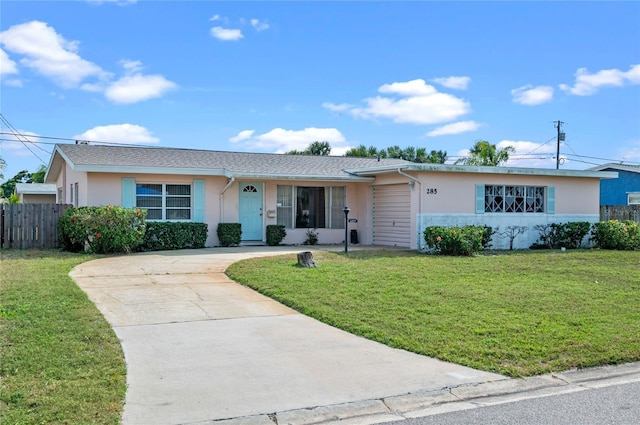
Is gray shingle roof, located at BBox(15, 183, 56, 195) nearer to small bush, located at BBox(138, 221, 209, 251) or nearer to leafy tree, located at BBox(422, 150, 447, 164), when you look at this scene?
small bush, located at BBox(138, 221, 209, 251)

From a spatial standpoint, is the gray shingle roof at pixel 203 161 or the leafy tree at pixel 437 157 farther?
the leafy tree at pixel 437 157

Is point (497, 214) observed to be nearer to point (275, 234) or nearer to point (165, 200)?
point (275, 234)

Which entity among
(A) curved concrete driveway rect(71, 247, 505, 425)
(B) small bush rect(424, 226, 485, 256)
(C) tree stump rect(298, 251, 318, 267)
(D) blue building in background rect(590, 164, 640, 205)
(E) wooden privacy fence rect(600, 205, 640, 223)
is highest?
(D) blue building in background rect(590, 164, 640, 205)

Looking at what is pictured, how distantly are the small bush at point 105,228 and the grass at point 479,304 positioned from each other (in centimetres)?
449

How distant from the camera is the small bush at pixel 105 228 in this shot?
15.8 metres

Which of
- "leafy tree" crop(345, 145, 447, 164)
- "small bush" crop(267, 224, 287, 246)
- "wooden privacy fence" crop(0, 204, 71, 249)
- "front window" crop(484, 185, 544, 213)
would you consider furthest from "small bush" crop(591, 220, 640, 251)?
"leafy tree" crop(345, 145, 447, 164)

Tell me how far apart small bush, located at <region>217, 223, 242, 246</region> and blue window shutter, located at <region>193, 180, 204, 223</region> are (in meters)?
0.71

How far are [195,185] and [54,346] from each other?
1276 centimetres

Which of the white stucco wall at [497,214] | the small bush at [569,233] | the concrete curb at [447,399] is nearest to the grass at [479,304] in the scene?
the concrete curb at [447,399]

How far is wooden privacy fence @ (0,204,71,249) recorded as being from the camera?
56.2 feet

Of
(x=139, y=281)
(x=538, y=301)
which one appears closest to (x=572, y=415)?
(x=538, y=301)

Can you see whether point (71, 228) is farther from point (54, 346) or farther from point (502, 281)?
point (502, 281)

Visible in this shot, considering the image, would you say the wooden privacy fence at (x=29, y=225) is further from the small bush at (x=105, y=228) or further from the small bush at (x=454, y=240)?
the small bush at (x=454, y=240)

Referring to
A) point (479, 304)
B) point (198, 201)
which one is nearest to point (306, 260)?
point (479, 304)
